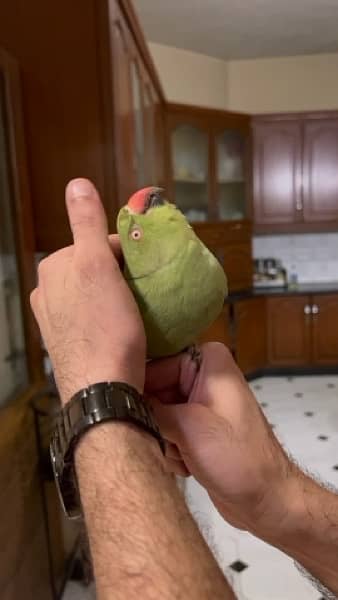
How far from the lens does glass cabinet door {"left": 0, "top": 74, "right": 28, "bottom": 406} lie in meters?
1.69

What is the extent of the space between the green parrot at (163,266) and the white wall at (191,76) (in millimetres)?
Answer: 3659

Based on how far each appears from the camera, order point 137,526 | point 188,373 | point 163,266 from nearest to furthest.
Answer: point 137,526
point 163,266
point 188,373

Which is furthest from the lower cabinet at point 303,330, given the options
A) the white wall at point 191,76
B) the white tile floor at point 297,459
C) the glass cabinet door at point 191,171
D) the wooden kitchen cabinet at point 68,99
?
the wooden kitchen cabinet at point 68,99

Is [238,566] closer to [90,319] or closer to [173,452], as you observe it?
[173,452]

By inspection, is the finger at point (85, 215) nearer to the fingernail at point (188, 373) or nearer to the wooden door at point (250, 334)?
the fingernail at point (188, 373)

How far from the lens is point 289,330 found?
4348 mm

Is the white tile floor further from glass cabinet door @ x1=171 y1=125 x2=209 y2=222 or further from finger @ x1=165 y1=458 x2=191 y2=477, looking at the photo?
glass cabinet door @ x1=171 y1=125 x2=209 y2=222

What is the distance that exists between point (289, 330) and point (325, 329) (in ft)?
0.99

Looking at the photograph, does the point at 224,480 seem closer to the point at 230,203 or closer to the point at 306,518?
the point at 306,518

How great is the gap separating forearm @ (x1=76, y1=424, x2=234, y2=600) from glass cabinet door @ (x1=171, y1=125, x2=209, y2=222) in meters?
3.47

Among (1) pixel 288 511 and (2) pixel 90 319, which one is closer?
(2) pixel 90 319

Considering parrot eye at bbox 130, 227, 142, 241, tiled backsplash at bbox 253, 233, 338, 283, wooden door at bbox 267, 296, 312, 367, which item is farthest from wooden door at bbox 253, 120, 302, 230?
parrot eye at bbox 130, 227, 142, 241

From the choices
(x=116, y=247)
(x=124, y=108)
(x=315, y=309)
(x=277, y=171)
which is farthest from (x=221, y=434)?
(x=277, y=171)

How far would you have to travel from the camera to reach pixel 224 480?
0.68m
